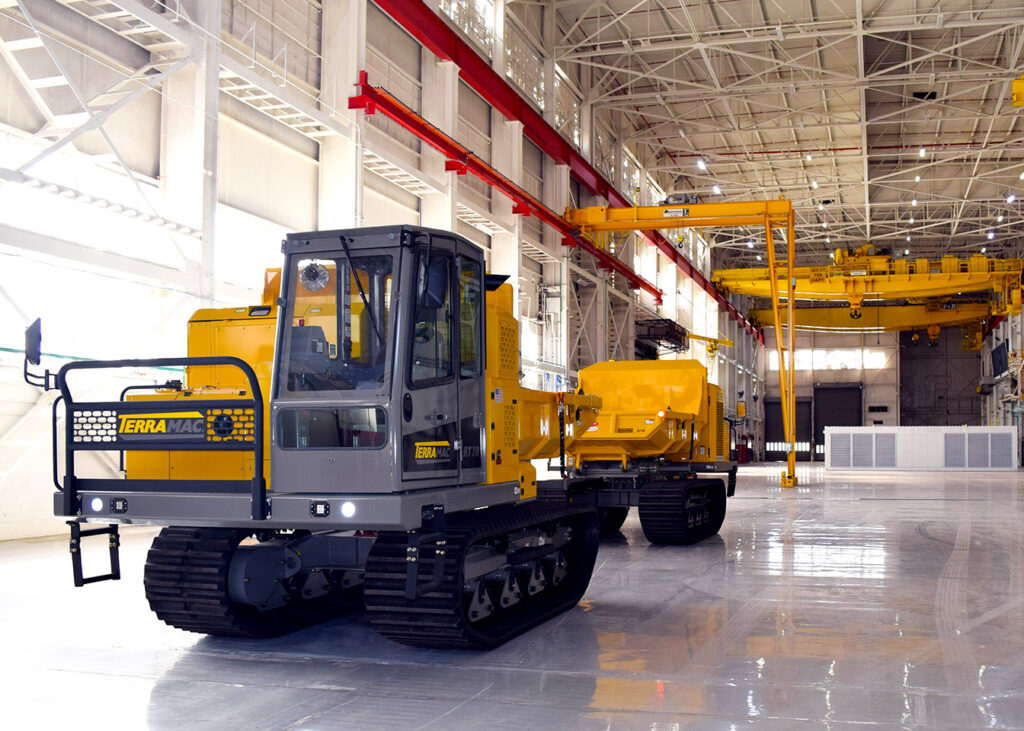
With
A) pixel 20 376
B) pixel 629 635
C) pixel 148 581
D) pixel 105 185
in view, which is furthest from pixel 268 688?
pixel 105 185

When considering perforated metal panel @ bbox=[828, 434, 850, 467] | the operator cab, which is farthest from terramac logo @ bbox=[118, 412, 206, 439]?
perforated metal panel @ bbox=[828, 434, 850, 467]

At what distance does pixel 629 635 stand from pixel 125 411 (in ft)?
Answer: 13.9

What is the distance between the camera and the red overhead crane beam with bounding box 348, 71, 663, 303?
18656 millimetres

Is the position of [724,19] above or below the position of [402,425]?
above

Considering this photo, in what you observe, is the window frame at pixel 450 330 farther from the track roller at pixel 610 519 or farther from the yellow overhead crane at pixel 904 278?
the yellow overhead crane at pixel 904 278

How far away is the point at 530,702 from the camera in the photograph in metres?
6.00

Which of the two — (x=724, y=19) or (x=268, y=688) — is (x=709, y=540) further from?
(x=724, y=19)

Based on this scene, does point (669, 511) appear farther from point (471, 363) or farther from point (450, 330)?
point (450, 330)

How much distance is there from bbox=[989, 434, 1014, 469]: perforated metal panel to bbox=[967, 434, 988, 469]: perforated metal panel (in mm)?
262

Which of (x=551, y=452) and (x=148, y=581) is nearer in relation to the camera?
(x=148, y=581)

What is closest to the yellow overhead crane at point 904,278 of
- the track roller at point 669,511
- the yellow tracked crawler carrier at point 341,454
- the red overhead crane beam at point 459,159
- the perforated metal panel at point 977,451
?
the perforated metal panel at point 977,451

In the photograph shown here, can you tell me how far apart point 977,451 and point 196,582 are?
47121mm

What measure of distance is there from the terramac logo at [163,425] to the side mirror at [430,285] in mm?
1591

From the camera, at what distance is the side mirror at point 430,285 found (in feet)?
21.1
